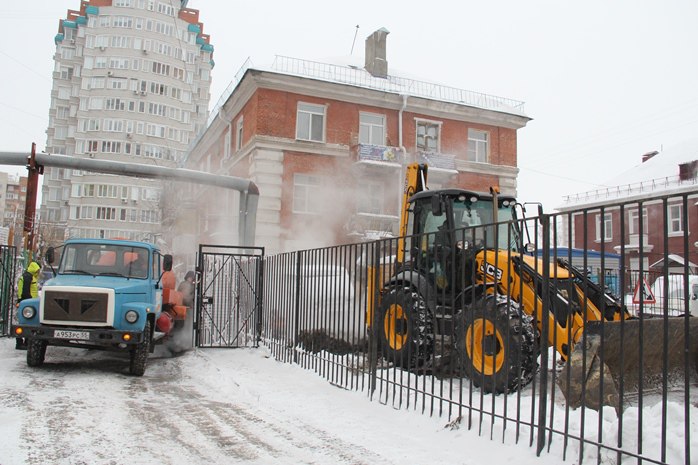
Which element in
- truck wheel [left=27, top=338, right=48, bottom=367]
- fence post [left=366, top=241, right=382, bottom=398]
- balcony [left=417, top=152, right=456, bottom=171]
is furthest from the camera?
balcony [left=417, top=152, right=456, bottom=171]

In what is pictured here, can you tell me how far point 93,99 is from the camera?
6488 cm

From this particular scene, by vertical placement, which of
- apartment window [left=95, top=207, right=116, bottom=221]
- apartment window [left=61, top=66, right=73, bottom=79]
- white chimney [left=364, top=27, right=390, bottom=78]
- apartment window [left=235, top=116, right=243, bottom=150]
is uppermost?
apartment window [left=61, top=66, right=73, bottom=79]

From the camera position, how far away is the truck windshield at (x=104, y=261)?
9727 mm

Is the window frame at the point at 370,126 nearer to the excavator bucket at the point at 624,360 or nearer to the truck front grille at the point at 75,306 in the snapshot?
the truck front grille at the point at 75,306

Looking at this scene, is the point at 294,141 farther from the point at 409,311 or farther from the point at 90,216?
the point at 90,216

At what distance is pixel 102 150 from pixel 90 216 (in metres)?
7.85

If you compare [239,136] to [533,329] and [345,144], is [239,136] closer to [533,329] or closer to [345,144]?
[345,144]

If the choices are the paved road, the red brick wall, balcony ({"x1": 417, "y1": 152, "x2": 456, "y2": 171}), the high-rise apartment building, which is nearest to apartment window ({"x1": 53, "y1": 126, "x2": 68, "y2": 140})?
the high-rise apartment building

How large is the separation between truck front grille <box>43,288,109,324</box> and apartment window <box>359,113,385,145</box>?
2067 centimetres

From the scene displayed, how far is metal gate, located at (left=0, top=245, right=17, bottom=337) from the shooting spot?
12.2 m

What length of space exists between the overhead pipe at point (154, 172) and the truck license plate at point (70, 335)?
13236mm

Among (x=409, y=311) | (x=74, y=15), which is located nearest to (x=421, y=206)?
(x=409, y=311)

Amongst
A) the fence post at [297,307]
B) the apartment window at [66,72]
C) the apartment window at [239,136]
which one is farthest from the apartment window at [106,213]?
the fence post at [297,307]

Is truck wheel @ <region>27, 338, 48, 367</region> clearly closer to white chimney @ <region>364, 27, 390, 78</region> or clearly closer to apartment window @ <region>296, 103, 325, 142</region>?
apartment window @ <region>296, 103, 325, 142</region>
